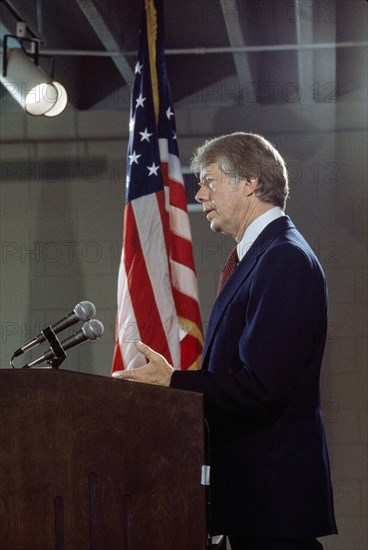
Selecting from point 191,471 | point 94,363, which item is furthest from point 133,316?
point 191,471

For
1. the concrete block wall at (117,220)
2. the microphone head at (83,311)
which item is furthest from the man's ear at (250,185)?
the concrete block wall at (117,220)

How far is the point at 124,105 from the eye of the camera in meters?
4.57

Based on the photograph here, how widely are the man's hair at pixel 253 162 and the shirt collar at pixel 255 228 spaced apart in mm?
43

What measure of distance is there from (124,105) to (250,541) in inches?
136

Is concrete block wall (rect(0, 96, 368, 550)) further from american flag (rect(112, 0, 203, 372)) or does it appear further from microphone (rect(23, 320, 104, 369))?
microphone (rect(23, 320, 104, 369))

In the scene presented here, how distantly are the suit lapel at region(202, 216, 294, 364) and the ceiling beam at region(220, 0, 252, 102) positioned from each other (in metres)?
2.14

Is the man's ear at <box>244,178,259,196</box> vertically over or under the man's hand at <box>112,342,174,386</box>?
over

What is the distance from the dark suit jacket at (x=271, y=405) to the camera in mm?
1493

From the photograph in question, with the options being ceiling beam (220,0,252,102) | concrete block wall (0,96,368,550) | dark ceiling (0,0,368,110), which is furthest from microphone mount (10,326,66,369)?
concrete block wall (0,96,368,550)

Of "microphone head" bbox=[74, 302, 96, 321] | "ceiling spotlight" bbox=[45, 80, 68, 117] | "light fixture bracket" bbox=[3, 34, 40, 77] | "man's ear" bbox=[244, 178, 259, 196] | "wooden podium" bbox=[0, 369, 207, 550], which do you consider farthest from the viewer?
"ceiling spotlight" bbox=[45, 80, 68, 117]

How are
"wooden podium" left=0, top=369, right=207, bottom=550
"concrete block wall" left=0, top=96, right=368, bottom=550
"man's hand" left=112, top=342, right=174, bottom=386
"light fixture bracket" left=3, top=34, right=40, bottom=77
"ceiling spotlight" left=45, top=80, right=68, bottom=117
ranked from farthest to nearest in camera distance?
"concrete block wall" left=0, top=96, right=368, bottom=550 < "ceiling spotlight" left=45, top=80, right=68, bottom=117 < "light fixture bracket" left=3, top=34, right=40, bottom=77 < "man's hand" left=112, top=342, right=174, bottom=386 < "wooden podium" left=0, top=369, right=207, bottom=550

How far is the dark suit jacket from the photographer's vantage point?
1.49m

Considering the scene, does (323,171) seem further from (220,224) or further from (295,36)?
(220,224)

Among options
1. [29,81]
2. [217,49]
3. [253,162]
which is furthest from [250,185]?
[217,49]
